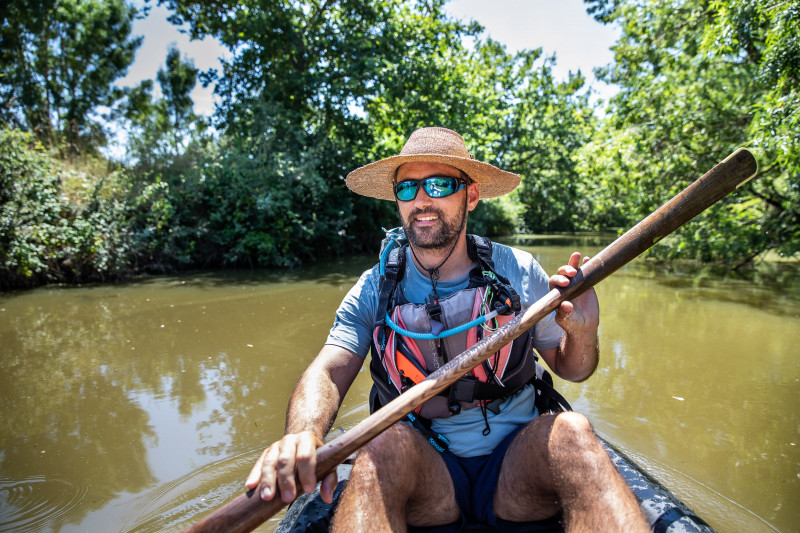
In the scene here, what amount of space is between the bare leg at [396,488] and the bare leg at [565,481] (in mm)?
215

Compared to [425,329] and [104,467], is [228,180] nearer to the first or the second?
[104,467]

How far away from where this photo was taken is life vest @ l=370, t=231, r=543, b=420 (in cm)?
183

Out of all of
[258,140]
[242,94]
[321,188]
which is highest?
[242,94]

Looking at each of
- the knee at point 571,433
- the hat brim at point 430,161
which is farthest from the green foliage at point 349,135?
the knee at point 571,433

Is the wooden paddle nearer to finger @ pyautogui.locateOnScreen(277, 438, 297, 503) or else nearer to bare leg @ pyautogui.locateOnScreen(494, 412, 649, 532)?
finger @ pyautogui.locateOnScreen(277, 438, 297, 503)

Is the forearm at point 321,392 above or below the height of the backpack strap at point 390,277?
below

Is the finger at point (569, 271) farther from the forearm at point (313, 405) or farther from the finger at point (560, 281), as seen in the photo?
the forearm at point (313, 405)

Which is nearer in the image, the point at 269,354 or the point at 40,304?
the point at 269,354

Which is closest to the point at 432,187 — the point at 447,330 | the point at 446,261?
the point at 446,261

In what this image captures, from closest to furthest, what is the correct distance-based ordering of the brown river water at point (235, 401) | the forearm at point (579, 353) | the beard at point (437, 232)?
the forearm at point (579, 353) < the beard at point (437, 232) < the brown river water at point (235, 401)

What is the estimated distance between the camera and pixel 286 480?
1.28m

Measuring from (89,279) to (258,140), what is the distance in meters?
4.46

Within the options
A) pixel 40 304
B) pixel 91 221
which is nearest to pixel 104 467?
pixel 40 304

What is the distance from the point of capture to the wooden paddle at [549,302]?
1.36 m
